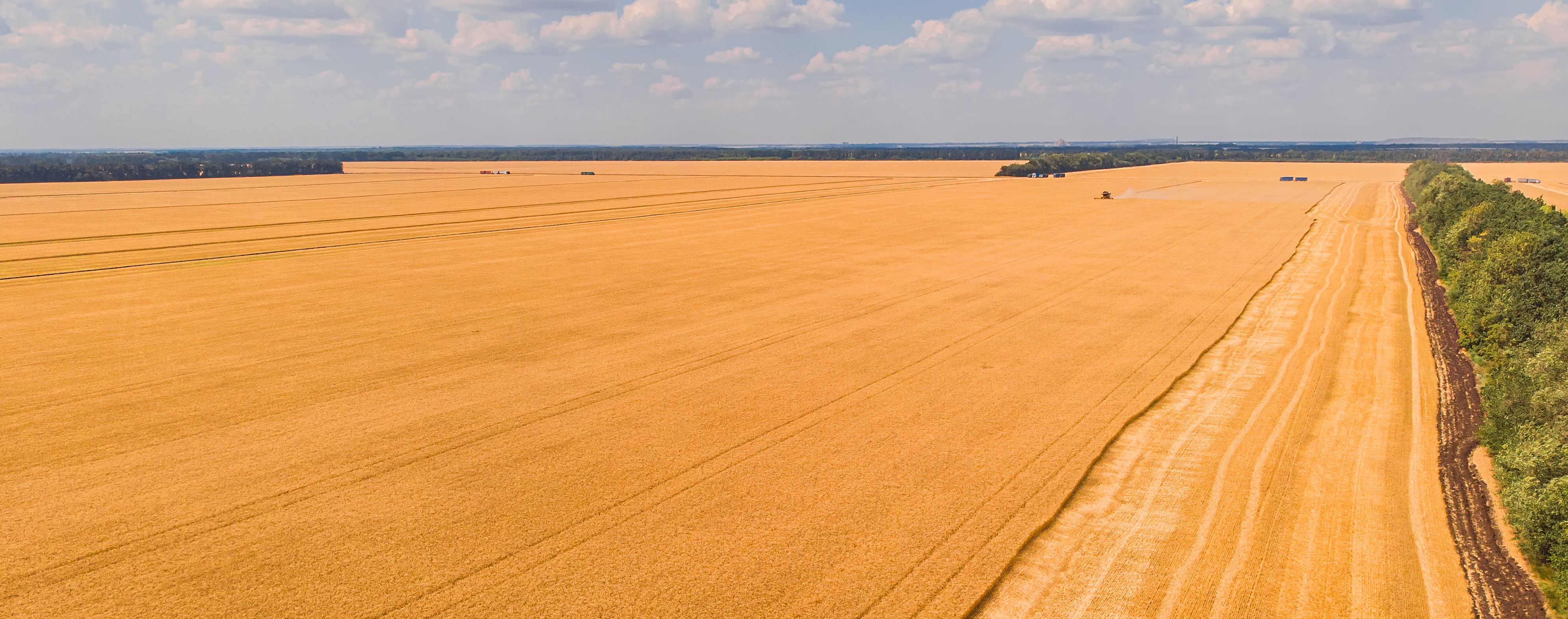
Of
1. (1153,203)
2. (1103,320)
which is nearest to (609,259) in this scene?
(1103,320)

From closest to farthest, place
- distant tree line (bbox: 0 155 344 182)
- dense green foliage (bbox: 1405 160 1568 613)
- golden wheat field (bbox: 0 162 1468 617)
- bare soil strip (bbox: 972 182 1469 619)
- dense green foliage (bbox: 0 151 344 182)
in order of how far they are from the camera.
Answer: bare soil strip (bbox: 972 182 1469 619)
golden wheat field (bbox: 0 162 1468 617)
dense green foliage (bbox: 1405 160 1568 613)
dense green foliage (bbox: 0 151 344 182)
distant tree line (bbox: 0 155 344 182)

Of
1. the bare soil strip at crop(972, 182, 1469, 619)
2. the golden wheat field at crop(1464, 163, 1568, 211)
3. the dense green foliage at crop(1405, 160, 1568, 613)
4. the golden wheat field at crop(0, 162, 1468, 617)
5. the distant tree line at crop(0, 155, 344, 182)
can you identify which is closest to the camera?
the bare soil strip at crop(972, 182, 1469, 619)

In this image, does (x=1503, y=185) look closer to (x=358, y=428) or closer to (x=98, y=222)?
(x=358, y=428)

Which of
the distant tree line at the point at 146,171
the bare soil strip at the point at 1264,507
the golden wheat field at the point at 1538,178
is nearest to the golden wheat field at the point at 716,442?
the bare soil strip at the point at 1264,507

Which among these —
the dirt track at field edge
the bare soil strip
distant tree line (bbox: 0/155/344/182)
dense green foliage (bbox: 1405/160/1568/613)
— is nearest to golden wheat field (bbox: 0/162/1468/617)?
the bare soil strip

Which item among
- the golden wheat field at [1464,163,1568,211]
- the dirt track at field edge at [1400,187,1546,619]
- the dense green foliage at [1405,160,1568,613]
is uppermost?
the golden wheat field at [1464,163,1568,211]

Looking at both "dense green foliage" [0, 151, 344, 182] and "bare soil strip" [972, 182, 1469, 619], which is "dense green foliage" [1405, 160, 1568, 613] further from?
"dense green foliage" [0, 151, 344, 182]

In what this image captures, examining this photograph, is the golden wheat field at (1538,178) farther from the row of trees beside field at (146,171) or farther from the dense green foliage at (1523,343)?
the row of trees beside field at (146,171)
